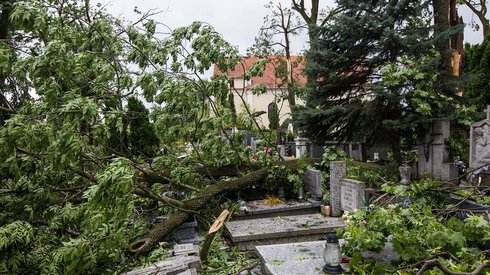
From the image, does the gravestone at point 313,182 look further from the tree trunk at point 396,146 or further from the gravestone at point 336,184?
the tree trunk at point 396,146

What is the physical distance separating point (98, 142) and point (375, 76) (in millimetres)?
6956

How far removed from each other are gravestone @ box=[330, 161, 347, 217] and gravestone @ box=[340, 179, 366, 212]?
80mm

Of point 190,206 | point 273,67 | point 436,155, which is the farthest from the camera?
point 273,67

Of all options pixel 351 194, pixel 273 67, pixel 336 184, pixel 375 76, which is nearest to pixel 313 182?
pixel 336 184

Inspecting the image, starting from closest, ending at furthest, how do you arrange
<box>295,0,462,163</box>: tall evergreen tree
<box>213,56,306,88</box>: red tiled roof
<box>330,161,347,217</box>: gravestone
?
<box>330,161,347,217</box>: gravestone
<box>213,56,306,88</box>: red tiled roof
<box>295,0,462,163</box>: tall evergreen tree

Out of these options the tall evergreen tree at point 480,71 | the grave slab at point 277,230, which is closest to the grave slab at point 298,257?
the grave slab at point 277,230

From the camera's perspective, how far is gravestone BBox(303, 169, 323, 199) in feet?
24.5

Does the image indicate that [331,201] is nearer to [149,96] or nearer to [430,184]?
[430,184]

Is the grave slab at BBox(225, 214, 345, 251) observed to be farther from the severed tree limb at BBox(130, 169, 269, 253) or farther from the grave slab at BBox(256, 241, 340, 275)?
the grave slab at BBox(256, 241, 340, 275)

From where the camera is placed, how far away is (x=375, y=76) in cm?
989

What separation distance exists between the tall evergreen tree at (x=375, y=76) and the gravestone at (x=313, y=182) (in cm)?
214

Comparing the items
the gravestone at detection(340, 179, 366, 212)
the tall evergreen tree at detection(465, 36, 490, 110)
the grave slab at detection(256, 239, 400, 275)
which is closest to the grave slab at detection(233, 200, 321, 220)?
the gravestone at detection(340, 179, 366, 212)

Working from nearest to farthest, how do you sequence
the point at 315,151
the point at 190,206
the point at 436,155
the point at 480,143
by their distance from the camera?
1. the point at 190,206
2. the point at 480,143
3. the point at 436,155
4. the point at 315,151

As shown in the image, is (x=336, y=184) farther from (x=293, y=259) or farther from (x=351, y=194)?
(x=293, y=259)
